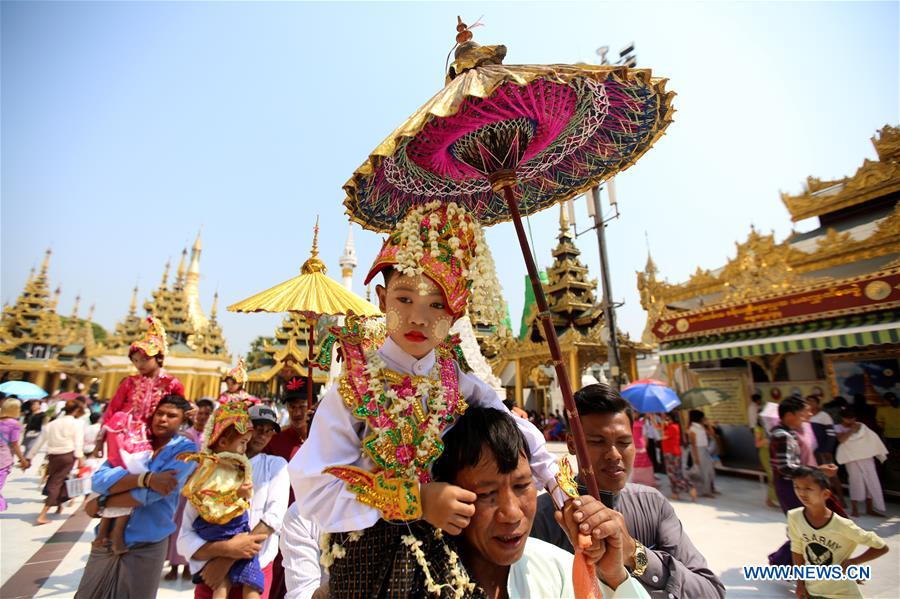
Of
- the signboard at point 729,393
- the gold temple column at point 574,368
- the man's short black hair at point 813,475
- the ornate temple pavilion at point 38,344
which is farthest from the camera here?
the ornate temple pavilion at point 38,344

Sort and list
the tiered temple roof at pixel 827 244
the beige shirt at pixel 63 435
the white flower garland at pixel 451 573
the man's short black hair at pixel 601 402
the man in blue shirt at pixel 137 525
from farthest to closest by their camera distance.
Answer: the tiered temple roof at pixel 827 244 → the beige shirt at pixel 63 435 → the man in blue shirt at pixel 137 525 → the man's short black hair at pixel 601 402 → the white flower garland at pixel 451 573

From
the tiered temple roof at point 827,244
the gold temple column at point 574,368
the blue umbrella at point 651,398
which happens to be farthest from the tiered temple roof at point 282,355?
the tiered temple roof at point 827,244

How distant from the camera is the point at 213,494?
2865mm

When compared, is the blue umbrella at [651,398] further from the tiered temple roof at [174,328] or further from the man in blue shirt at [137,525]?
the tiered temple roof at [174,328]

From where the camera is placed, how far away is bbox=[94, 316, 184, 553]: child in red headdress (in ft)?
10.8

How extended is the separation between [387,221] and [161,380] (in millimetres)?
3165

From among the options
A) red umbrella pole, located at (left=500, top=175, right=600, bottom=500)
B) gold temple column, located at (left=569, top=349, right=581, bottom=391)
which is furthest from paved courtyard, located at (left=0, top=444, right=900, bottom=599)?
gold temple column, located at (left=569, top=349, right=581, bottom=391)

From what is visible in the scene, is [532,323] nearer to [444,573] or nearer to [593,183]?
[593,183]

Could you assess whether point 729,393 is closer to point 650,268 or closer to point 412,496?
point 650,268

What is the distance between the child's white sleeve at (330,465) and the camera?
4.86 ft

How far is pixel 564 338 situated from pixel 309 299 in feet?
40.9

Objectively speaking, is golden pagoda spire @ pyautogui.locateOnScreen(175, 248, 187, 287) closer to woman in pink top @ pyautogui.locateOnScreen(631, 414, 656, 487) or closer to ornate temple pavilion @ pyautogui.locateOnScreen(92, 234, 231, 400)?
ornate temple pavilion @ pyautogui.locateOnScreen(92, 234, 231, 400)

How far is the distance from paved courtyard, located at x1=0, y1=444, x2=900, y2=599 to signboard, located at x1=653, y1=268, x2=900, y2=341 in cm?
375

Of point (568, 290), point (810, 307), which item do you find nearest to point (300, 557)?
point (810, 307)
